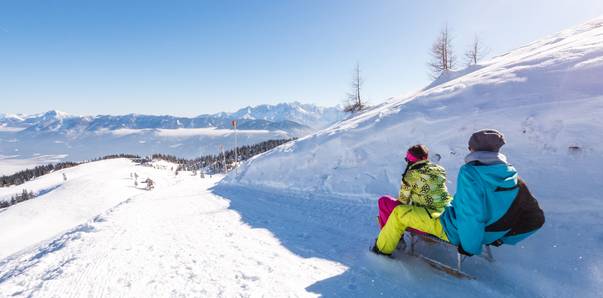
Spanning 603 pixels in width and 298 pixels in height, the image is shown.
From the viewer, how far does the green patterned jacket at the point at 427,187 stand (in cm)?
471

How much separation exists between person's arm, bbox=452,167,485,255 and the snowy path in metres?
2.02

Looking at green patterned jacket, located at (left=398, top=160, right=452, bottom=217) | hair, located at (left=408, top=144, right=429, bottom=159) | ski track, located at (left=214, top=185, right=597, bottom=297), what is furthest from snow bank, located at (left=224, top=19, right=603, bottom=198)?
hair, located at (left=408, top=144, right=429, bottom=159)

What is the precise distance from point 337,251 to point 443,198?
7.27ft

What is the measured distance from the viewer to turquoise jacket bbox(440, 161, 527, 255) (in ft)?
11.5

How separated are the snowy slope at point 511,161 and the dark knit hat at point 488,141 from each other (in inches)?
78.6

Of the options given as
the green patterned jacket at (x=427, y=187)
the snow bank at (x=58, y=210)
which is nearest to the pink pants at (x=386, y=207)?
the green patterned jacket at (x=427, y=187)

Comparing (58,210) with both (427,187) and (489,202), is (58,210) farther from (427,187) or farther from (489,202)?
(489,202)

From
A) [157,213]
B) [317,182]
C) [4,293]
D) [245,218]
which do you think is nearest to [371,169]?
[317,182]

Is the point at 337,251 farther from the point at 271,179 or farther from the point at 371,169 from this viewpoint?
the point at 271,179

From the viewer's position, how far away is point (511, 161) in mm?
7270

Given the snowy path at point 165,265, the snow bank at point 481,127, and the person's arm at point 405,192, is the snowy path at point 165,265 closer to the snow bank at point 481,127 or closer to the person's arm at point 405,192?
the person's arm at point 405,192

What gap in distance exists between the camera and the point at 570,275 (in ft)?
13.3

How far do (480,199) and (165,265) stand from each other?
519 centimetres

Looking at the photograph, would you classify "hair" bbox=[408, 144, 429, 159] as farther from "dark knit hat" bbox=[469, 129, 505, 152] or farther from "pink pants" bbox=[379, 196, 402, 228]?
"dark knit hat" bbox=[469, 129, 505, 152]
